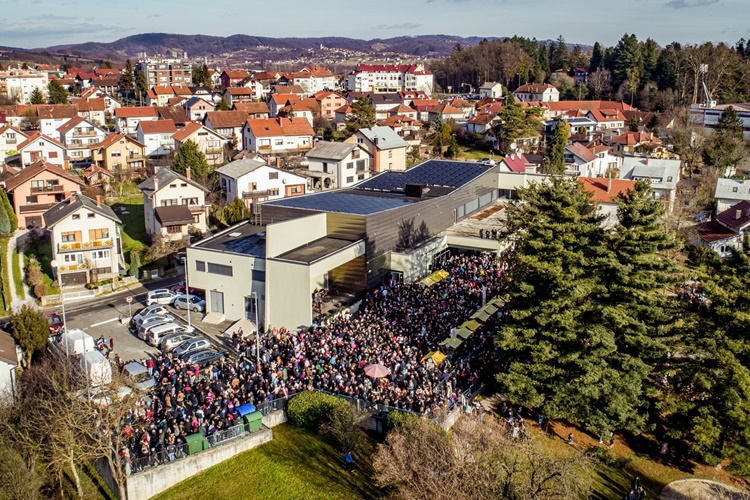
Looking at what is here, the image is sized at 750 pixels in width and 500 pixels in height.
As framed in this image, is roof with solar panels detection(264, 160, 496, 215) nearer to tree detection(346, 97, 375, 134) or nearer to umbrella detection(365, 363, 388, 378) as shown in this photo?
umbrella detection(365, 363, 388, 378)

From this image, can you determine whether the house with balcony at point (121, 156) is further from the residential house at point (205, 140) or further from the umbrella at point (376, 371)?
the umbrella at point (376, 371)

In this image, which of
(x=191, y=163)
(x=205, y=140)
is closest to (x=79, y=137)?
(x=205, y=140)

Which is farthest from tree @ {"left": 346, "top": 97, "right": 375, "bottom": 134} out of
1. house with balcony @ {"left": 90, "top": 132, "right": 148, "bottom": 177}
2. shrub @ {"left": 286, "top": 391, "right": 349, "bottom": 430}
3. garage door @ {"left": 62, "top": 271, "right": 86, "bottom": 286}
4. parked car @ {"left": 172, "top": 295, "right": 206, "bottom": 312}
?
shrub @ {"left": 286, "top": 391, "right": 349, "bottom": 430}

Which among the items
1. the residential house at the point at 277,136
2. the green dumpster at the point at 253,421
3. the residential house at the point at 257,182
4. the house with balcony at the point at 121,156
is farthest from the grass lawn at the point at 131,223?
the green dumpster at the point at 253,421

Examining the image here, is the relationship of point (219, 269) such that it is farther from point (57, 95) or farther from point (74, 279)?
point (57, 95)

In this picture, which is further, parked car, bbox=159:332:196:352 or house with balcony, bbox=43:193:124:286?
house with balcony, bbox=43:193:124:286
